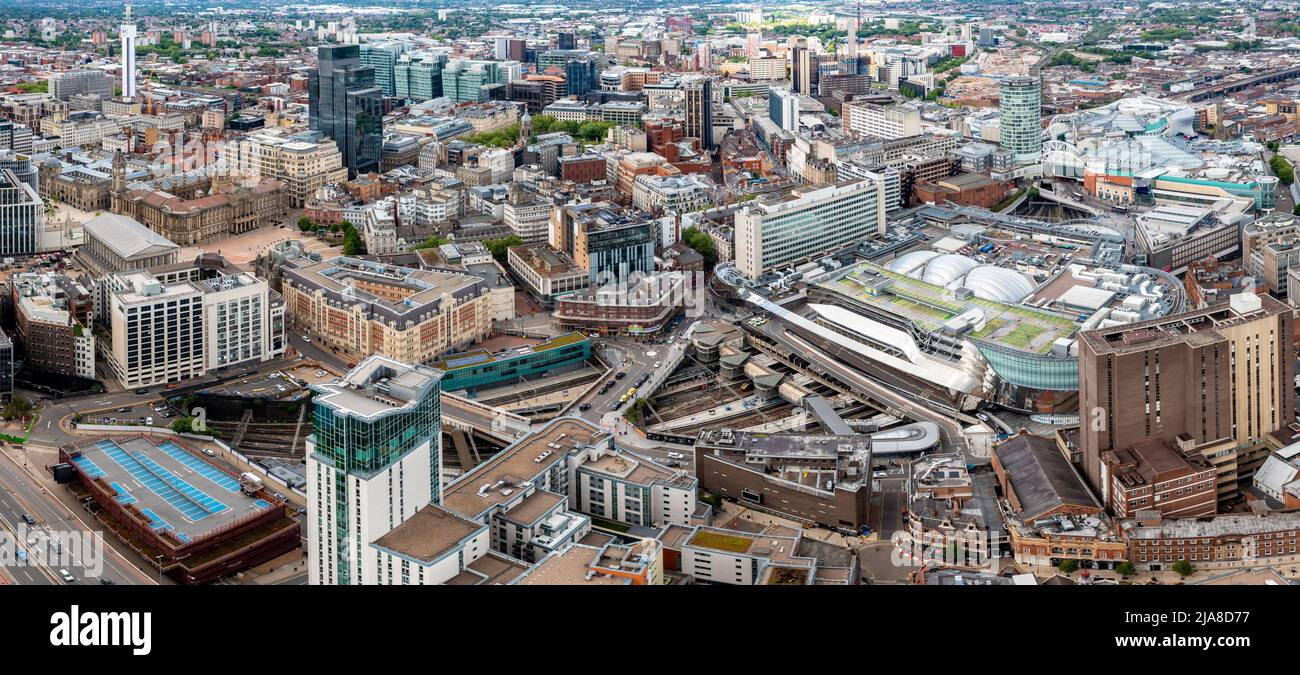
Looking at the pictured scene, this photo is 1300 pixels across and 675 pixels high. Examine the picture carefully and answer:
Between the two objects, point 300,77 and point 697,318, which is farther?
point 300,77

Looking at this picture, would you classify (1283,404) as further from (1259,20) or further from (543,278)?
(1259,20)

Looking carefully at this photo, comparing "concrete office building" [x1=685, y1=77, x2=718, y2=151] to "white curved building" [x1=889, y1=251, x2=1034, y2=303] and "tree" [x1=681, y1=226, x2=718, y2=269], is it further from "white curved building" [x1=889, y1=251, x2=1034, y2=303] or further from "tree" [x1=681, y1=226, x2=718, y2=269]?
"white curved building" [x1=889, y1=251, x2=1034, y2=303]

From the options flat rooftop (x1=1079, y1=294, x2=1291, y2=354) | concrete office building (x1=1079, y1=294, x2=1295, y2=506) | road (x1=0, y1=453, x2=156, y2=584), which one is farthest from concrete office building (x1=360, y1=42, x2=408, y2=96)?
concrete office building (x1=1079, y1=294, x2=1295, y2=506)

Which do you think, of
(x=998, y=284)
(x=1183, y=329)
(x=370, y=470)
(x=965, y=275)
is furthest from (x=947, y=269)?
(x=370, y=470)

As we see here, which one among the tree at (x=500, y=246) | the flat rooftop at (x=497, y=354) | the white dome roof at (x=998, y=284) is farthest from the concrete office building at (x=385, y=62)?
the white dome roof at (x=998, y=284)
